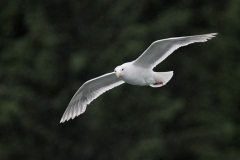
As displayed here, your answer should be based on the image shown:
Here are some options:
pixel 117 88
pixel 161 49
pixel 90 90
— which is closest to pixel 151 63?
pixel 161 49

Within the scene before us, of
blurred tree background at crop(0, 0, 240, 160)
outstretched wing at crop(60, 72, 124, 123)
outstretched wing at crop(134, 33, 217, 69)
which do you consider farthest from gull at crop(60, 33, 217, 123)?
blurred tree background at crop(0, 0, 240, 160)

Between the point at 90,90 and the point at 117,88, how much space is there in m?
2.92

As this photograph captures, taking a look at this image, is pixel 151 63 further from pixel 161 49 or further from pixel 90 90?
pixel 90 90

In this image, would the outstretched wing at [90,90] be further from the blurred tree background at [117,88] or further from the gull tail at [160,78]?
the blurred tree background at [117,88]

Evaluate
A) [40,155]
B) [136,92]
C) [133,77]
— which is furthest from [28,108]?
[133,77]

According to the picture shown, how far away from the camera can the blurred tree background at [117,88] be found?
12.2m

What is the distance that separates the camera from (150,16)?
526 inches

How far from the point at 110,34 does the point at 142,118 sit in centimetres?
150

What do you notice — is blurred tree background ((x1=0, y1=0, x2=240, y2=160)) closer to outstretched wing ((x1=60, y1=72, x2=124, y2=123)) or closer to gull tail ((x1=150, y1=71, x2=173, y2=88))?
outstretched wing ((x1=60, y1=72, x2=124, y2=123))

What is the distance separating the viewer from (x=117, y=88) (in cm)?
1252

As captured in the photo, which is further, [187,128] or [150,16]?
[150,16]

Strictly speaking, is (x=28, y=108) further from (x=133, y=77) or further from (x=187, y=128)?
(x=133, y=77)

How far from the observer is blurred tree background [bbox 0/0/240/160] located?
12.2 meters

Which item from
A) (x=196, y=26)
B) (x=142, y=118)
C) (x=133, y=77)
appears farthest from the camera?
(x=196, y=26)
